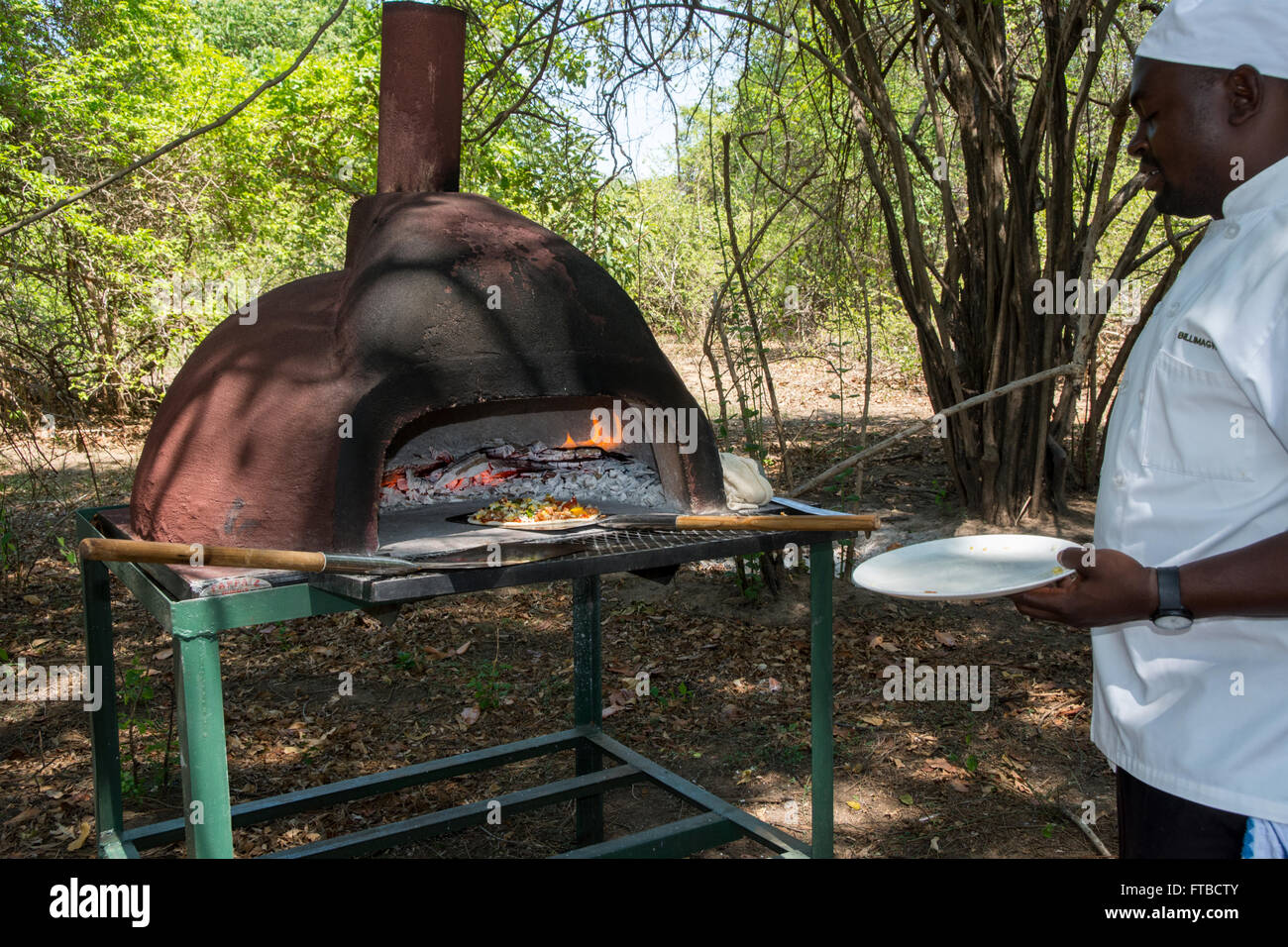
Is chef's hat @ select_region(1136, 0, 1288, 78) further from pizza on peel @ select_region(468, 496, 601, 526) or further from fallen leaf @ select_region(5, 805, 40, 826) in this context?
fallen leaf @ select_region(5, 805, 40, 826)

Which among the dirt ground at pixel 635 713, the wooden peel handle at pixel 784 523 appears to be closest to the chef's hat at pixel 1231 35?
the wooden peel handle at pixel 784 523

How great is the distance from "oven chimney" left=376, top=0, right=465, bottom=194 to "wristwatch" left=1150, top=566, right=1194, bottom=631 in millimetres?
2224

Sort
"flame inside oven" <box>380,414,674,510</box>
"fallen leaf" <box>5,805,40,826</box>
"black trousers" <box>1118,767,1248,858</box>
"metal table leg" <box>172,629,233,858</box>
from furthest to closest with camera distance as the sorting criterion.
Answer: "fallen leaf" <box>5,805,40,826</box> → "flame inside oven" <box>380,414,674,510</box> → "metal table leg" <box>172,629,233,858</box> → "black trousers" <box>1118,767,1248,858</box>

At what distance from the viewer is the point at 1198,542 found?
4.72 ft

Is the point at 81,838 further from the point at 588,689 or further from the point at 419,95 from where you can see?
the point at 419,95

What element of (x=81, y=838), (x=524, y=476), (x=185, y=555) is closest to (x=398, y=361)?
(x=185, y=555)

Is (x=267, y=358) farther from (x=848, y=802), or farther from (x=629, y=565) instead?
(x=848, y=802)

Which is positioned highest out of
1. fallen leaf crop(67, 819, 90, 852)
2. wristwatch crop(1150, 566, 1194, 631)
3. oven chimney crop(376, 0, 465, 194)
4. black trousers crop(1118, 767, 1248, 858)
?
oven chimney crop(376, 0, 465, 194)

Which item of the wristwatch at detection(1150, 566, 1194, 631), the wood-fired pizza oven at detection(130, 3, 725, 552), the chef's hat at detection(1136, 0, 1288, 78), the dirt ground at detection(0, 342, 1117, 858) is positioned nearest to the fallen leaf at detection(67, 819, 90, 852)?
the dirt ground at detection(0, 342, 1117, 858)

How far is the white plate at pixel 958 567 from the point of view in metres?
1.68

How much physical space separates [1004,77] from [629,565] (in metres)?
3.91

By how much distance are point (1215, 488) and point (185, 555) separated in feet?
5.36

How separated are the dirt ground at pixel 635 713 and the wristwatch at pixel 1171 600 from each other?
1.56 metres

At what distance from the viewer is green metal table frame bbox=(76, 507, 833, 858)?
202 centimetres
